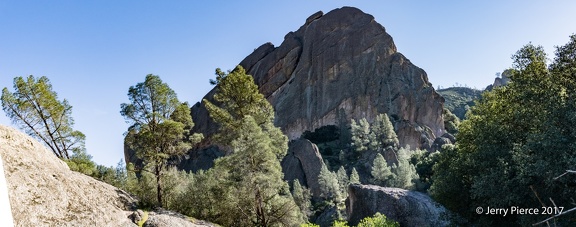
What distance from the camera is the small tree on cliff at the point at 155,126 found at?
22.4m

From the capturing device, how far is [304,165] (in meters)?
67.9

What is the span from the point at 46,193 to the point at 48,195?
99mm

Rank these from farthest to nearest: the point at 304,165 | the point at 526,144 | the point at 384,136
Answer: the point at 384,136, the point at 304,165, the point at 526,144

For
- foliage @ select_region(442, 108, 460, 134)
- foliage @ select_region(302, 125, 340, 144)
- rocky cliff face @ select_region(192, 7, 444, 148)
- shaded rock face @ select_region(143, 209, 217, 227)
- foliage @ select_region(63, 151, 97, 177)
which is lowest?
shaded rock face @ select_region(143, 209, 217, 227)

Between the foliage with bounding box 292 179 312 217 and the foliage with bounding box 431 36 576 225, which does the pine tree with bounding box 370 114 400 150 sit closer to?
the foliage with bounding box 292 179 312 217

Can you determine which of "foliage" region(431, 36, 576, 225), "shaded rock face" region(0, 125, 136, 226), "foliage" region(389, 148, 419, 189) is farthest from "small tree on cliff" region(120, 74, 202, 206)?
"foliage" region(389, 148, 419, 189)

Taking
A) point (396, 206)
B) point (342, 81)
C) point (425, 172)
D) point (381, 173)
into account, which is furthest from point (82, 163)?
point (342, 81)

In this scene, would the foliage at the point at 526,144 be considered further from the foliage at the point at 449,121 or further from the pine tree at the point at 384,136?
the foliage at the point at 449,121

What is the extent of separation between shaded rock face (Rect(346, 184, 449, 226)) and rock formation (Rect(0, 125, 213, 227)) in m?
13.0

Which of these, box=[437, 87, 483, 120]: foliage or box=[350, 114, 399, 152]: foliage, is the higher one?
box=[437, 87, 483, 120]: foliage

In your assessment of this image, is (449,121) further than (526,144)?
Yes

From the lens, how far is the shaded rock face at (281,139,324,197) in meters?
65.5

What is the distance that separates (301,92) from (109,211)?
88.2 meters

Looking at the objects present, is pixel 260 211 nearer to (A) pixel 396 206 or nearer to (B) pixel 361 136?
(A) pixel 396 206
